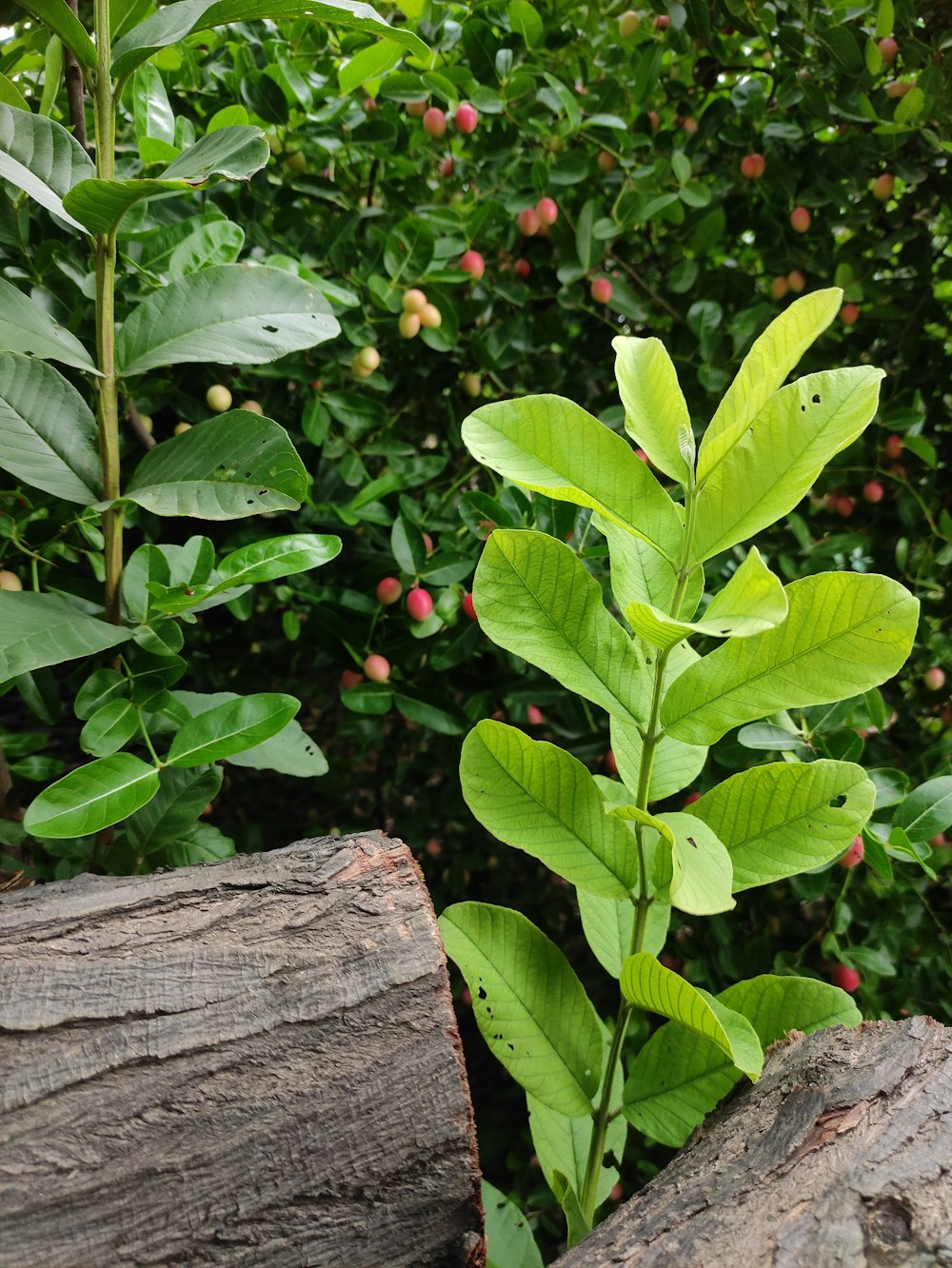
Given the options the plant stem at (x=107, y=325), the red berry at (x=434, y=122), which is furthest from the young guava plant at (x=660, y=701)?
the red berry at (x=434, y=122)

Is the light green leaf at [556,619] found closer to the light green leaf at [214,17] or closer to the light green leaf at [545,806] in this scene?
the light green leaf at [545,806]

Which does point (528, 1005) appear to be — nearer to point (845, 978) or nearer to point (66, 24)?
point (845, 978)

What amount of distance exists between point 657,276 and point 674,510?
88cm

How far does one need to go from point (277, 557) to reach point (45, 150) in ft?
1.15

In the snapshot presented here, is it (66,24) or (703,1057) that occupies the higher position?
(66,24)

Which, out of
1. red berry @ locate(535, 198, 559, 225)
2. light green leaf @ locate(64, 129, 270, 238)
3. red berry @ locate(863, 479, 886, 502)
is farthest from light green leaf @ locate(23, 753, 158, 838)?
red berry @ locate(863, 479, 886, 502)

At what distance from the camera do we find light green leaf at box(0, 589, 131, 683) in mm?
618

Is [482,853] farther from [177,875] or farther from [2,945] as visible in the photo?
[2,945]

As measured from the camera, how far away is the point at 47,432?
0.71 meters

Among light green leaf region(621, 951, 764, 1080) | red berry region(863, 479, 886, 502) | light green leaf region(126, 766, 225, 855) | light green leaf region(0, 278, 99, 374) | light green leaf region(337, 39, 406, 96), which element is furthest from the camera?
red berry region(863, 479, 886, 502)

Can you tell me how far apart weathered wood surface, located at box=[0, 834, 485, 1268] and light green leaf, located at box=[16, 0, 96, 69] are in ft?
2.09

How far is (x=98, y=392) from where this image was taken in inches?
28.7

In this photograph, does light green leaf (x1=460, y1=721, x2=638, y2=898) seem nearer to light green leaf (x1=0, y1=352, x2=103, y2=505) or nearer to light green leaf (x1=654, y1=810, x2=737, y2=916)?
light green leaf (x1=654, y1=810, x2=737, y2=916)

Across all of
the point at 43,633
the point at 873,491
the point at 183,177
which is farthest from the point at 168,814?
the point at 873,491
